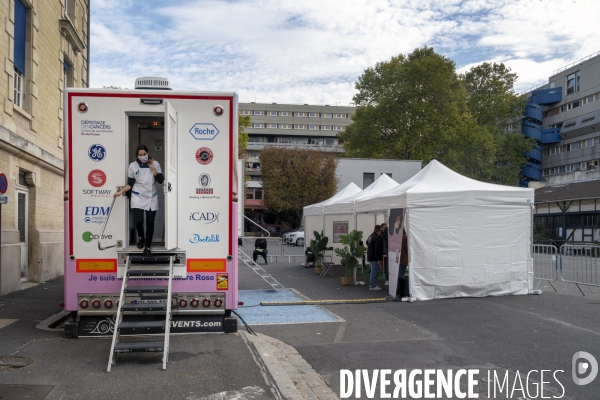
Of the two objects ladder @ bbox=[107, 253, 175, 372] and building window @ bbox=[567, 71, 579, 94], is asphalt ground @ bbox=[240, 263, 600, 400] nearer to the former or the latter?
ladder @ bbox=[107, 253, 175, 372]

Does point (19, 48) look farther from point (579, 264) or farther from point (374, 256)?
point (579, 264)

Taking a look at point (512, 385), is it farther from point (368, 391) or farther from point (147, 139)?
point (147, 139)

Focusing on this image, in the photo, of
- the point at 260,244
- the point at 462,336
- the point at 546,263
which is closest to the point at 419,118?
the point at 260,244

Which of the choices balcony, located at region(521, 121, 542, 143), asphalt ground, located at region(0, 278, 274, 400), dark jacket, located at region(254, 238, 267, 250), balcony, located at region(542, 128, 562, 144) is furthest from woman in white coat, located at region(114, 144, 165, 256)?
balcony, located at region(542, 128, 562, 144)

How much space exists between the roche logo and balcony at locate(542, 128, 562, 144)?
203 feet

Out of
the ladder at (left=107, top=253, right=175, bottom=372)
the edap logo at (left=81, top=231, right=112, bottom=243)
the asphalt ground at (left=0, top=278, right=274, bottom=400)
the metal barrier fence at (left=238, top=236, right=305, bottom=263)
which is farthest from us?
the metal barrier fence at (left=238, top=236, right=305, bottom=263)

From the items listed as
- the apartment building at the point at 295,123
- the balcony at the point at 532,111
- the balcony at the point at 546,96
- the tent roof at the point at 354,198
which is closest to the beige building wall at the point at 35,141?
the tent roof at the point at 354,198

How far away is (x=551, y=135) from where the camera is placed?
62.6m

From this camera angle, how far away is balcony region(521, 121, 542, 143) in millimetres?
62438

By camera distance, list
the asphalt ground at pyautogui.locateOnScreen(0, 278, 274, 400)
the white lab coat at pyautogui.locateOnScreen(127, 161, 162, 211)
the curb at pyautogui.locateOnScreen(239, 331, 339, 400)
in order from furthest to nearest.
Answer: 1. the white lab coat at pyautogui.locateOnScreen(127, 161, 162, 211)
2. the curb at pyautogui.locateOnScreen(239, 331, 339, 400)
3. the asphalt ground at pyautogui.locateOnScreen(0, 278, 274, 400)

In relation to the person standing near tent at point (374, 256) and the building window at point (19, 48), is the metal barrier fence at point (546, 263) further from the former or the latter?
the building window at point (19, 48)

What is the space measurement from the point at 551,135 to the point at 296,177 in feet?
99.5

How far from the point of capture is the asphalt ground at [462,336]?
6.89 m

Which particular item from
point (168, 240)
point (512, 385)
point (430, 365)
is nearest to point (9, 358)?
point (168, 240)
